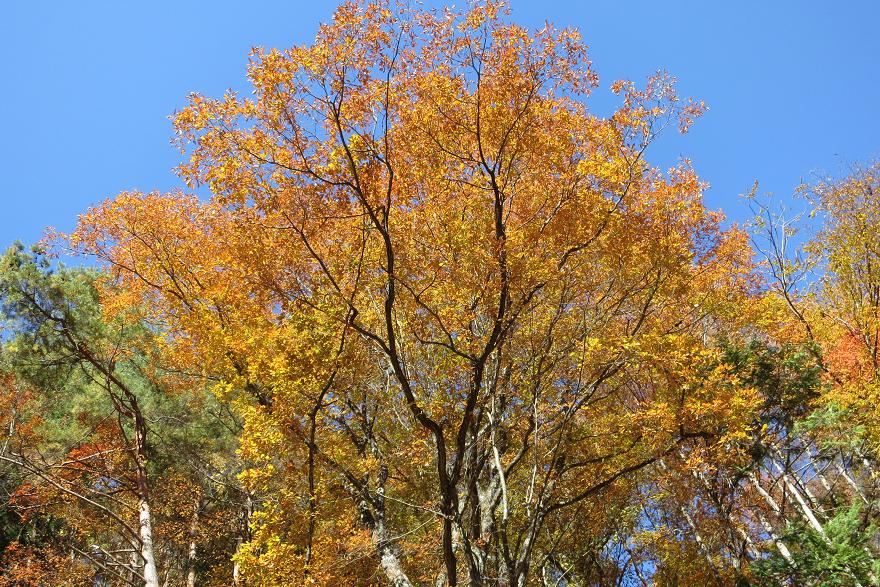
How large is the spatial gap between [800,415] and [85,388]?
56.3ft

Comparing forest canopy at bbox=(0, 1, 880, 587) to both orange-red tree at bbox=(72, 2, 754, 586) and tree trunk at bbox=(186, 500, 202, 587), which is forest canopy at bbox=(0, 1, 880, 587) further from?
tree trunk at bbox=(186, 500, 202, 587)

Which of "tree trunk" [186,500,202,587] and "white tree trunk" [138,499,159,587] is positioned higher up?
"tree trunk" [186,500,202,587]

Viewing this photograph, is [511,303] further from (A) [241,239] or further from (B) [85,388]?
(B) [85,388]

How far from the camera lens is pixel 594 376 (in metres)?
8.38

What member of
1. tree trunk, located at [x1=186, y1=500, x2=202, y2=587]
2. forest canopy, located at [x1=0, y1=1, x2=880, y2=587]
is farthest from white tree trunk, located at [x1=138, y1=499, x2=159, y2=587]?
tree trunk, located at [x1=186, y1=500, x2=202, y2=587]

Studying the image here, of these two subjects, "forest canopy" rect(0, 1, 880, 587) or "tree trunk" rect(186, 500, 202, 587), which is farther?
"tree trunk" rect(186, 500, 202, 587)

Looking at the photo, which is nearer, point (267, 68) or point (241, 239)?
point (267, 68)

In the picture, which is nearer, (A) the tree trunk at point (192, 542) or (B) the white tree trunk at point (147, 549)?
(B) the white tree trunk at point (147, 549)

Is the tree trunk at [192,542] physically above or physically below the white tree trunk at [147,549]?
above

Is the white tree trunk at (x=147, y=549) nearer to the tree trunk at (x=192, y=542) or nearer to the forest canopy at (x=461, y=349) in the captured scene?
the forest canopy at (x=461, y=349)

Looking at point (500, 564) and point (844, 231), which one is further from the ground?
point (844, 231)

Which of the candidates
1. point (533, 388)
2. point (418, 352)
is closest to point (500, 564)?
point (533, 388)

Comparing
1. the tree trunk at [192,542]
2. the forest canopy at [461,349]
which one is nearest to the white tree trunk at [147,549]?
the forest canopy at [461,349]

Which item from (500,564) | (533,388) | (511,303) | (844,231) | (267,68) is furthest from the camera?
(844,231)
